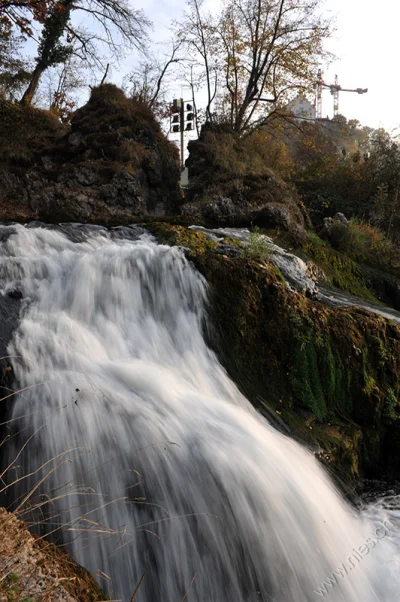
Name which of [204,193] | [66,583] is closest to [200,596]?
[66,583]

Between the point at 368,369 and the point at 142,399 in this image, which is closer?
the point at 142,399

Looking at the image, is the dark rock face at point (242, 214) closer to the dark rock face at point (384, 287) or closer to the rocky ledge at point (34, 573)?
the dark rock face at point (384, 287)

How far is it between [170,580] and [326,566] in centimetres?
114

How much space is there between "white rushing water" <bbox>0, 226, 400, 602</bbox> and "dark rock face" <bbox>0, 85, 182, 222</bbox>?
7.22 m

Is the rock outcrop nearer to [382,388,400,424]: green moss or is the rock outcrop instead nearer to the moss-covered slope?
the moss-covered slope

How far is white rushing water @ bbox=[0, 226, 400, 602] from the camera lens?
2668mm

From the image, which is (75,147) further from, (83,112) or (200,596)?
(200,596)

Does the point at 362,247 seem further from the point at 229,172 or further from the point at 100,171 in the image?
the point at 100,171

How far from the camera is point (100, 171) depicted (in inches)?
468

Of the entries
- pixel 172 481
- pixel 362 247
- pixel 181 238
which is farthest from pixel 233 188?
pixel 172 481

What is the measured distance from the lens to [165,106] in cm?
2284

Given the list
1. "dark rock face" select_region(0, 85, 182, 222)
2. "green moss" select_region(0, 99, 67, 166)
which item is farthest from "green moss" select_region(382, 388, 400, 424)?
"green moss" select_region(0, 99, 67, 166)

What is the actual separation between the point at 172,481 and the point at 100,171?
1069 cm

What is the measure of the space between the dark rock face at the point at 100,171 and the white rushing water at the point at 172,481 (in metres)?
7.22
